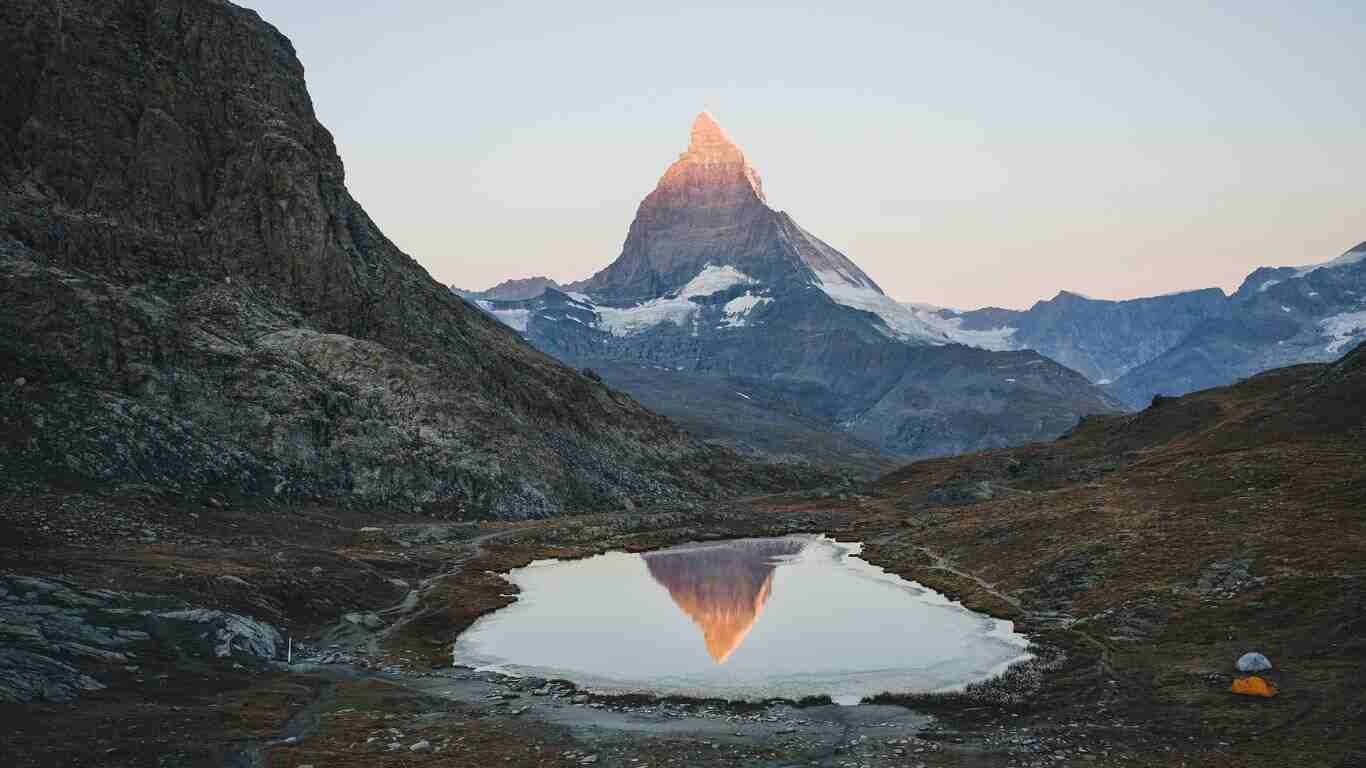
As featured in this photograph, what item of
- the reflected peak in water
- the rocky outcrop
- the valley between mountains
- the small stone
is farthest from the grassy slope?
the rocky outcrop

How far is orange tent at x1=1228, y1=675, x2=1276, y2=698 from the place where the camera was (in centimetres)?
3612

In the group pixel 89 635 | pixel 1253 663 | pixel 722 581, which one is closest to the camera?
pixel 1253 663

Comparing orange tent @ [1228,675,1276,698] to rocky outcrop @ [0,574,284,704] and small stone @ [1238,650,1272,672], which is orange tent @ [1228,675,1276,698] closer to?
small stone @ [1238,650,1272,672]

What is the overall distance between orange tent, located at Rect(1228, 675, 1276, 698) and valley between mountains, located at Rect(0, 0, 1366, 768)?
0.80 meters

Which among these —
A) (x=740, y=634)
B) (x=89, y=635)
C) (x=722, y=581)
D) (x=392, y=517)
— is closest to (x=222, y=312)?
(x=392, y=517)

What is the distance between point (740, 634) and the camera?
59.7 m

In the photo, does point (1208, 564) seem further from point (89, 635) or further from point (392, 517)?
point (392, 517)

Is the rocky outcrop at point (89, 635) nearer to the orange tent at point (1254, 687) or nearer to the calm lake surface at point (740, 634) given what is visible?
the calm lake surface at point (740, 634)

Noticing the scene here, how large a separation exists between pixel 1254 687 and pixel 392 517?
96255 mm

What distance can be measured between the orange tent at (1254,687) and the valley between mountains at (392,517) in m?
0.80

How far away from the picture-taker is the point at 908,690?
43.9m

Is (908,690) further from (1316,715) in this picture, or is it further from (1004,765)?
(1316,715)

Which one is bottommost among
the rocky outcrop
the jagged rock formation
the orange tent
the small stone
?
the orange tent

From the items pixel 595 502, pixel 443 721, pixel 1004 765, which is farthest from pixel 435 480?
pixel 1004 765
